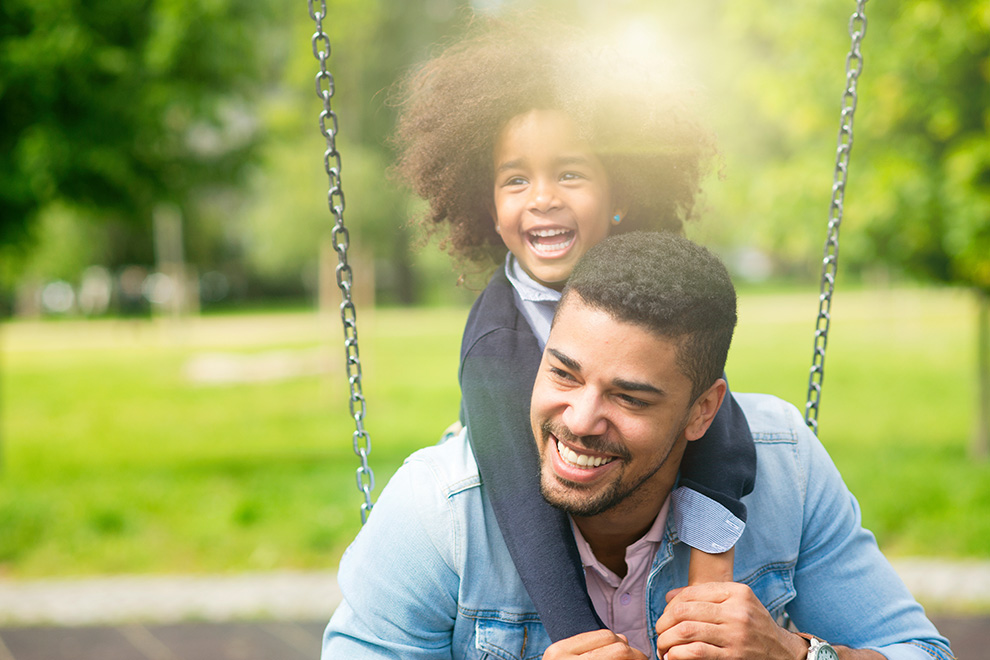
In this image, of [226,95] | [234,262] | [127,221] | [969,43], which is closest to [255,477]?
[127,221]

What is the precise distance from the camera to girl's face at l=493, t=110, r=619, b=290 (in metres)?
1.97

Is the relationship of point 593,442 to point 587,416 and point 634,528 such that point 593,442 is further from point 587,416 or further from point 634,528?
point 634,528

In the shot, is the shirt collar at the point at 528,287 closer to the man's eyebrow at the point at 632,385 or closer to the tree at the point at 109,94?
the man's eyebrow at the point at 632,385

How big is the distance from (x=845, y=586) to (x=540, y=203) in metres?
1.04

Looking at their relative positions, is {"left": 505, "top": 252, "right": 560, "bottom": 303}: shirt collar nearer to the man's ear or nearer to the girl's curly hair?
the girl's curly hair

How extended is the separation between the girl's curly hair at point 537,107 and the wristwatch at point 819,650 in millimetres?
970

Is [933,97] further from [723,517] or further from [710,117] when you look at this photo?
[723,517]

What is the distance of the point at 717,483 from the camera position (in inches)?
71.9

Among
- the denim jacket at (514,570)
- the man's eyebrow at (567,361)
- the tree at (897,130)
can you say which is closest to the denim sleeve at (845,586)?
the denim jacket at (514,570)

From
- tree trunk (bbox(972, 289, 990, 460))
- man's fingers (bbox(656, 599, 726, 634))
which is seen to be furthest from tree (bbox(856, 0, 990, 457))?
man's fingers (bbox(656, 599, 726, 634))

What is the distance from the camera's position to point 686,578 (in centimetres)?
188

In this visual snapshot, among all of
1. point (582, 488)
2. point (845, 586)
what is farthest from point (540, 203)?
point (845, 586)

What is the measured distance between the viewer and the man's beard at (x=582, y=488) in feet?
5.43

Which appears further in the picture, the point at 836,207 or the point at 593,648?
the point at 836,207
